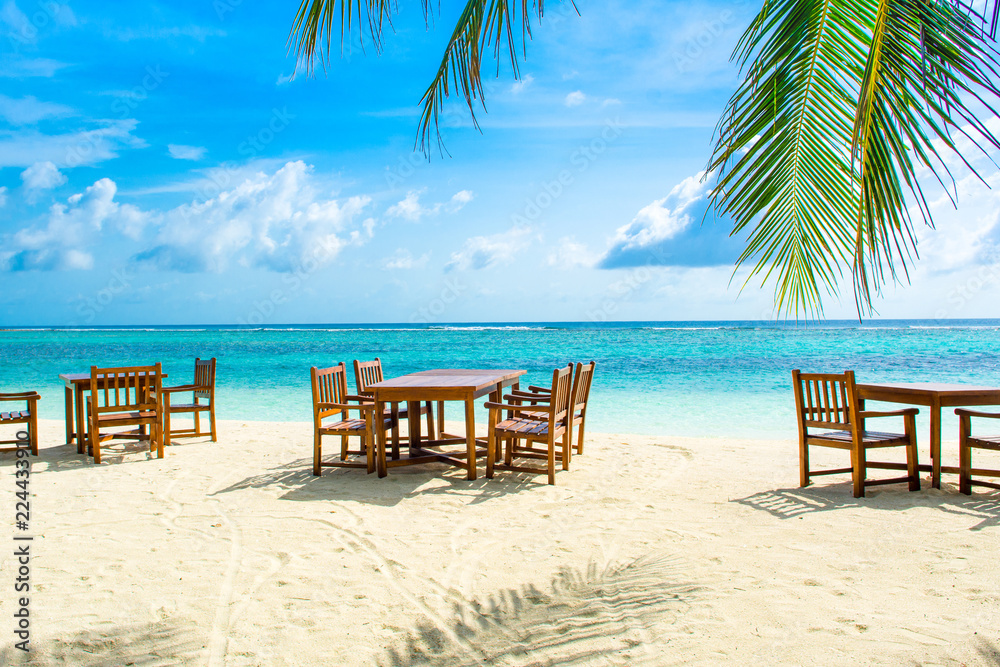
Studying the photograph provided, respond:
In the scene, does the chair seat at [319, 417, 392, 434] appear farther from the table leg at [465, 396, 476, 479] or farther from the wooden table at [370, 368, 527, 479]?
the table leg at [465, 396, 476, 479]

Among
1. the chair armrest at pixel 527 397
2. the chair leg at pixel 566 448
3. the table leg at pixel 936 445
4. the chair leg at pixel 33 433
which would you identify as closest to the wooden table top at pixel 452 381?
the chair armrest at pixel 527 397

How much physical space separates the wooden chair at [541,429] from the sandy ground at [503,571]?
17 centimetres

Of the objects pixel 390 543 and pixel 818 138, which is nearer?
pixel 818 138

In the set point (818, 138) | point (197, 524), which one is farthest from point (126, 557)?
point (818, 138)

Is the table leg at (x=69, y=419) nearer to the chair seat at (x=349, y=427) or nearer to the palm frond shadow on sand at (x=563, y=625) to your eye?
the chair seat at (x=349, y=427)

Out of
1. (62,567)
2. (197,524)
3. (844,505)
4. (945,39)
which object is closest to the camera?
(945,39)

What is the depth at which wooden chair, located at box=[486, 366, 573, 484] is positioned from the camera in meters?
4.96

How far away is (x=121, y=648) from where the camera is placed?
241 cm

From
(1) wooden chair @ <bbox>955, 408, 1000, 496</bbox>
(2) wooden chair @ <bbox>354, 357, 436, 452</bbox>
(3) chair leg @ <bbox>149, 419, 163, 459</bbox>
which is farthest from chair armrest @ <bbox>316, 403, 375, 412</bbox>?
(1) wooden chair @ <bbox>955, 408, 1000, 496</bbox>

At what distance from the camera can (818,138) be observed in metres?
2.44

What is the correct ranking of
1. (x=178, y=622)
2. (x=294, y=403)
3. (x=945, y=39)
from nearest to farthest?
(x=945, y=39)
(x=178, y=622)
(x=294, y=403)

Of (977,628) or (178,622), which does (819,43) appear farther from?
(178,622)

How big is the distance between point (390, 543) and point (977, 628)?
2830mm

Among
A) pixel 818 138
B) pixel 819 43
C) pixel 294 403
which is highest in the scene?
pixel 819 43
